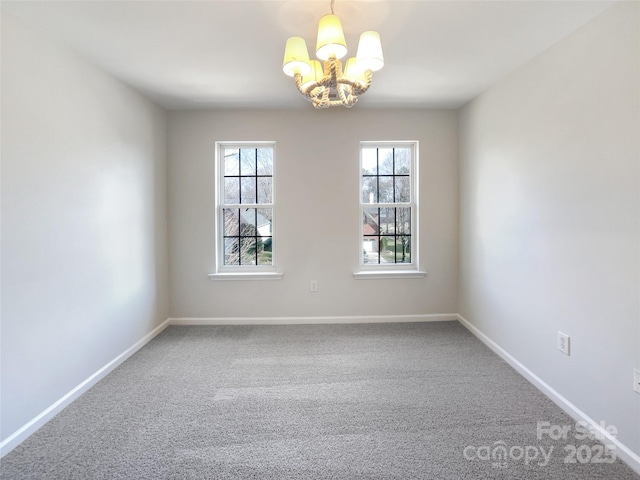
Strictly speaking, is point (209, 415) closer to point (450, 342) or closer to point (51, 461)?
point (51, 461)

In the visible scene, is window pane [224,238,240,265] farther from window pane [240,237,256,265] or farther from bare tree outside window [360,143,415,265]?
bare tree outside window [360,143,415,265]

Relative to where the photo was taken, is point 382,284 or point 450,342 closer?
point 450,342

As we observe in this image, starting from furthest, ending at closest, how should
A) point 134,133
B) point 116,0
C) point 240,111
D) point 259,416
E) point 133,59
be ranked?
1. point 240,111
2. point 134,133
3. point 133,59
4. point 259,416
5. point 116,0

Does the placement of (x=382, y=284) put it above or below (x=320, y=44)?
below

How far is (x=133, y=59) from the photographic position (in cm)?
218

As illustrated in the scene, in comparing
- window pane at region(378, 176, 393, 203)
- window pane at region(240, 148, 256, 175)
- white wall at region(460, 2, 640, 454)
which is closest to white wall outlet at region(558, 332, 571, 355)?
white wall at region(460, 2, 640, 454)

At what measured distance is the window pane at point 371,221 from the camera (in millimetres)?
3445

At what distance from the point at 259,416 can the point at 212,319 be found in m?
1.72

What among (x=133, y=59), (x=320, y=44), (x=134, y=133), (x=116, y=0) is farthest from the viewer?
(x=134, y=133)

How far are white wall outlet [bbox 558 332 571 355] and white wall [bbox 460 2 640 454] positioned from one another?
0.04m

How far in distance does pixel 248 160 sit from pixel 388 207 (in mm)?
1659

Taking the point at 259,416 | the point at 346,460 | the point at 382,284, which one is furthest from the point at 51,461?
the point at 382,284

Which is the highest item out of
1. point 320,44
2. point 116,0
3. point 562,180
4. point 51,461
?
point 116,0

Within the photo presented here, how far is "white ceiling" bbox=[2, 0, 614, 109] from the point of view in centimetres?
165
